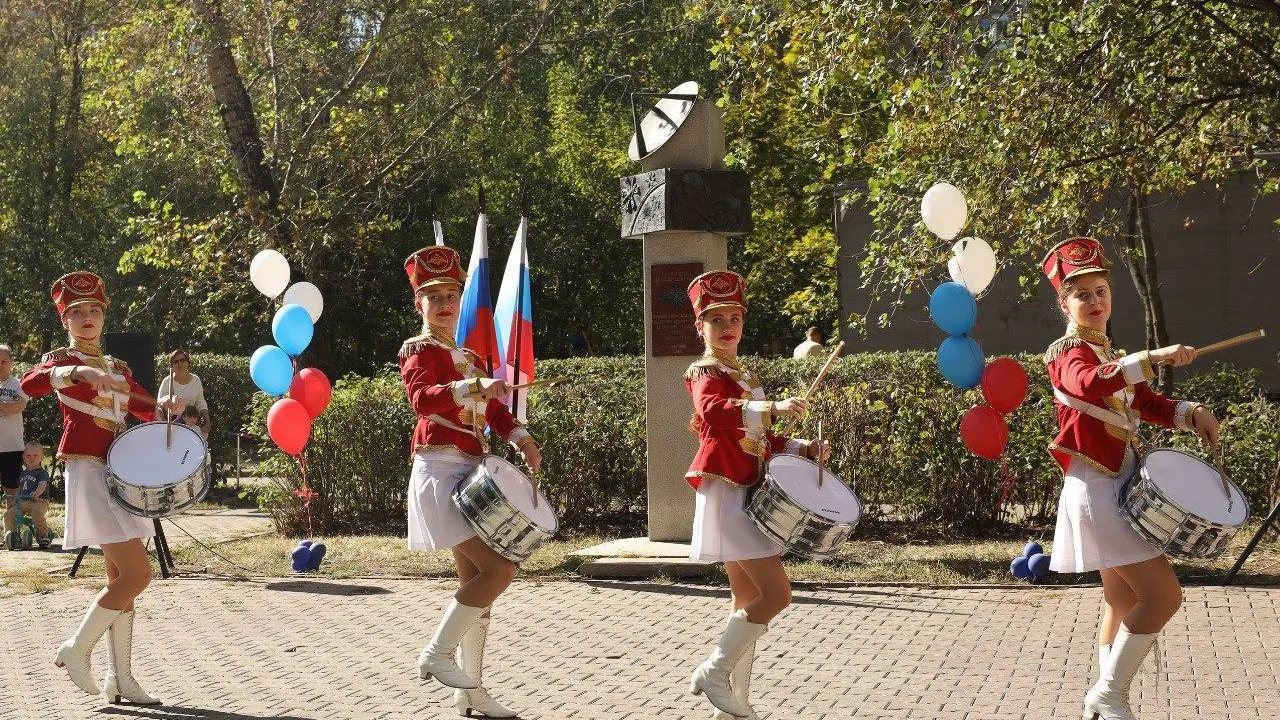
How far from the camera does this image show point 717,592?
10438 mm

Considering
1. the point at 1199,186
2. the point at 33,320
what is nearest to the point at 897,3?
the point at 1199,186

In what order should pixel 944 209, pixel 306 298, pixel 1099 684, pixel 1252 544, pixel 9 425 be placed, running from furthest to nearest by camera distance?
1. pixel 9 425
2. pixel 306 298
3. pixel 944 209
4. pixel 1252 544
5. pixel 1099 684

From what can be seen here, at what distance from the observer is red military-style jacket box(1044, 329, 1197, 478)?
19.5ft

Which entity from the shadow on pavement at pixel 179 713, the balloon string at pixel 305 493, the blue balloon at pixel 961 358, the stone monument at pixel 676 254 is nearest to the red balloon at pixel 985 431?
the blue balloon at pixel 961 358

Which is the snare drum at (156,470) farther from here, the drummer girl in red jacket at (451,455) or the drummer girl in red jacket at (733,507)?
the drummer girl in red jacket at (733,507)

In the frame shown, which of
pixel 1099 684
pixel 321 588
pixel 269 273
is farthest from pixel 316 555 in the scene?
pixel 1099 684

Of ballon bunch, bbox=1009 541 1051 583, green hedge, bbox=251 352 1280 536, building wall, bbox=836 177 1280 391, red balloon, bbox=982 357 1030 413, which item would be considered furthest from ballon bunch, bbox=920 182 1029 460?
building wall, bbox=836 177 1280 391

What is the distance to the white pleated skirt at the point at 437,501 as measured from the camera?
6.65m

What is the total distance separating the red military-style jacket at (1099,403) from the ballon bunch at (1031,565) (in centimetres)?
424

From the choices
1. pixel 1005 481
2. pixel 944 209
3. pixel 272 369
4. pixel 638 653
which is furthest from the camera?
pixel 1005 481

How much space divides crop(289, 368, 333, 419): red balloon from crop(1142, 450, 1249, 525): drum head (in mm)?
7943

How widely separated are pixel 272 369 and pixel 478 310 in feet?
9.15

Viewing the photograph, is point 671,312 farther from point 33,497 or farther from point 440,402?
point 33,497

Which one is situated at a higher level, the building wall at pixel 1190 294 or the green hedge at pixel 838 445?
the building wall at pixel 1190 294
